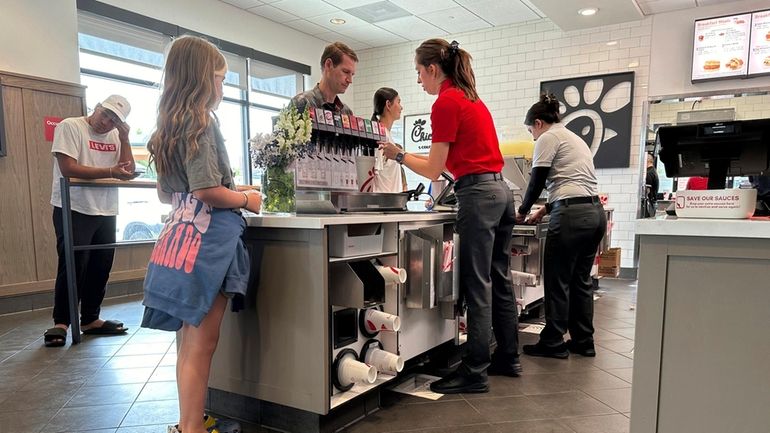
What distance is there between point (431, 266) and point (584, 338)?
1.42 metres

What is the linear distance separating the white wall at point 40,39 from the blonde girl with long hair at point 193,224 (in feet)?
11.8

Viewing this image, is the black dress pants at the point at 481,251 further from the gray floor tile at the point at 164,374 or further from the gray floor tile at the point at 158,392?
the gray floor tile at the point at 164,374

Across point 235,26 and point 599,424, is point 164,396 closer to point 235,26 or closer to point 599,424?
point 599,424

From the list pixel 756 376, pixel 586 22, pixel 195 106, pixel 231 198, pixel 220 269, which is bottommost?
pixel 756 376

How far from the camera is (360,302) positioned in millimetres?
1757

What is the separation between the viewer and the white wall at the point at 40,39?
4.05 meters

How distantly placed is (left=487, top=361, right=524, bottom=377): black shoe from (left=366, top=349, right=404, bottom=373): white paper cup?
31.8 inches

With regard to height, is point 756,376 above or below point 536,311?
above

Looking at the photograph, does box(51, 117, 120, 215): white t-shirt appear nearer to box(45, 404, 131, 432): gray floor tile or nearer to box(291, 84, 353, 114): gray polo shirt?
box(45, 404, 131, 432): gray floor tile

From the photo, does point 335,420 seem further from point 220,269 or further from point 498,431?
point 220,269

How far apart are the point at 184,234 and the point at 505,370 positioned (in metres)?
1.82

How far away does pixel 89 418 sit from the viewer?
2031mm

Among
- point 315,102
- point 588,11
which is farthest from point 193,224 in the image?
point 588,11

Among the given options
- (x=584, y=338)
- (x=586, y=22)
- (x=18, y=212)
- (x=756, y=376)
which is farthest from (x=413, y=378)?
(x=586, y=22)
